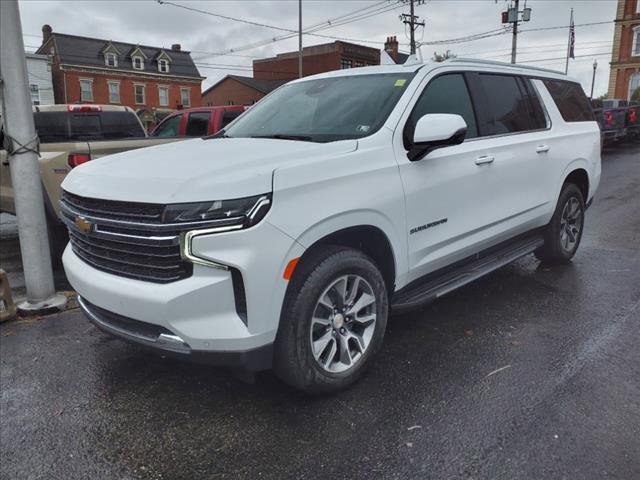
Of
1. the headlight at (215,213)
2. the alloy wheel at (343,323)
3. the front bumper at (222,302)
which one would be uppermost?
the headlight at (215,213)

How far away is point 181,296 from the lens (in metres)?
2.51

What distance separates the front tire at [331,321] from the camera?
278 centimetres

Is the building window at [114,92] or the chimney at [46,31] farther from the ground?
the chimney at [46,31]

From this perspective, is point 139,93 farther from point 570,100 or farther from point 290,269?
point 290,269

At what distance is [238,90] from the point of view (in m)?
54.6

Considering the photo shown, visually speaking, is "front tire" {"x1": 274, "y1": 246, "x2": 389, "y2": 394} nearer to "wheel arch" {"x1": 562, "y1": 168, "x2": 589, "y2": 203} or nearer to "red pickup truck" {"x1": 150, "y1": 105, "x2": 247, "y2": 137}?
"wheel arch" {"x1": 562, "y1": 168, "x2": 589, "y2": 203}

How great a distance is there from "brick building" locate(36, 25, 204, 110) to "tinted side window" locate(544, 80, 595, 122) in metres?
42.0

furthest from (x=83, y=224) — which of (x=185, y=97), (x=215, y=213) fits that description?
(x=185, y=97)

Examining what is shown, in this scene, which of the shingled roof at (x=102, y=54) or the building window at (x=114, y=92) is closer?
the shingled roof at (x=102, y=54)

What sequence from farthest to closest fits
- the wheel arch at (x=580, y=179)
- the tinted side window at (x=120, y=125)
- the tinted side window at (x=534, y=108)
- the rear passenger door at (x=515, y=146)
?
the tinted side window at (x=120, y=125)
the wheel arch at (x=580, y=179)
the tinted side window at (x=534, y=108)
the rear passenger door at (x=515, y=146)

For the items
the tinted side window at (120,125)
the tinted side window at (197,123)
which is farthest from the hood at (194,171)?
the tinted side window at (197,123)

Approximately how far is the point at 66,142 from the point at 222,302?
4.18m

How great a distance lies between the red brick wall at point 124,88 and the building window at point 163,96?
27cm

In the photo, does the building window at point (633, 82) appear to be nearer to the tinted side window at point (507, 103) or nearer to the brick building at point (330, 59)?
the brick building at point (330, 59)
